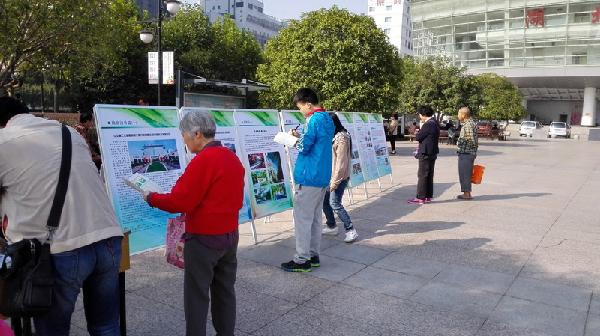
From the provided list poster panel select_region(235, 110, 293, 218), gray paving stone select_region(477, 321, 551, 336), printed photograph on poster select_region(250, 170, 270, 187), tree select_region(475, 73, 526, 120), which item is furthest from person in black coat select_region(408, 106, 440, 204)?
tree select_region(475, 73, 526, 120)

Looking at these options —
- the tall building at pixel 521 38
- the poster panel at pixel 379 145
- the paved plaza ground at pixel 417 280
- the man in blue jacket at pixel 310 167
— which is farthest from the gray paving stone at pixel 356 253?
the tall building at pixel 521 38

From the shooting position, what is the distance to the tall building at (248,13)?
11531 cm

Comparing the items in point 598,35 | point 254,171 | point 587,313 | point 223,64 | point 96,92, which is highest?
point 598,35

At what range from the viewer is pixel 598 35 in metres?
50.0

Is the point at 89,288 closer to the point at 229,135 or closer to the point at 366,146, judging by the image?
the point at 229,135

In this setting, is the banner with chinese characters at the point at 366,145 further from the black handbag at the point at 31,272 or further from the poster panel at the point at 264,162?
the black handbag at the point at 31,272

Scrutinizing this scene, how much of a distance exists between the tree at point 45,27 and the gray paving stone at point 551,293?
1249cm

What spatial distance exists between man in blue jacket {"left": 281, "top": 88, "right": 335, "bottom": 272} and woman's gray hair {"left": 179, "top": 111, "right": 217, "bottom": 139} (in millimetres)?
1782

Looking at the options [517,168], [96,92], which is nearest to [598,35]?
[517,168]

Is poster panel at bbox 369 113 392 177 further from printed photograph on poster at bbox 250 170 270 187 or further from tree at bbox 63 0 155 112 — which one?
tree at bbox 63 0 155 112

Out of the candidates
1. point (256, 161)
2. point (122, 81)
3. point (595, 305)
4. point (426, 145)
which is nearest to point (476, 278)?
point (595, 305)

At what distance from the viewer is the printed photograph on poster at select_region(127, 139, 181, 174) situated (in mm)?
4266

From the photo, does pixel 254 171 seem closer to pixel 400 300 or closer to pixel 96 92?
pixel 400 300

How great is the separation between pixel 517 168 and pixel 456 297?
40.9 ft
